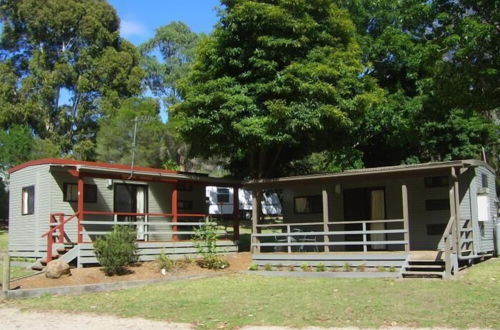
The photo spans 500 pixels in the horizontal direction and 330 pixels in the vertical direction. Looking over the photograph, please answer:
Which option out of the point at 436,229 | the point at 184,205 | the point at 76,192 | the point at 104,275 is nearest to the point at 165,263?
the point at 104,275

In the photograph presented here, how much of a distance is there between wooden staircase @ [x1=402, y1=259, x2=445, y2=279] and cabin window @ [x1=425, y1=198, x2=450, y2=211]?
10.7 ft

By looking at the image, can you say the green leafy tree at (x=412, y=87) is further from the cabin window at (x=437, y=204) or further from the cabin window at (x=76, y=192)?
the cabin window at (x=76, y=192)

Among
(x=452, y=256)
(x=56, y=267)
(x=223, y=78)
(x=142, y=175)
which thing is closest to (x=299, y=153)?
(x=223, y=78)

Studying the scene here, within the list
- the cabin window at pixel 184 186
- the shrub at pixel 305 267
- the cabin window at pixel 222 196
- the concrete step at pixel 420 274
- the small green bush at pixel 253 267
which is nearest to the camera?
the concrete step at pixel 420 274

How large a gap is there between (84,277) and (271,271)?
17.4ft

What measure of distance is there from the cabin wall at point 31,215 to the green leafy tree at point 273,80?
16.5ft

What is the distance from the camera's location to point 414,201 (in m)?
19.1

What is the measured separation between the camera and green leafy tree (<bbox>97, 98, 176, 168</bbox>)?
35.6 meters

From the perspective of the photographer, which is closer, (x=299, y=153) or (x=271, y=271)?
(x=271, y=271)

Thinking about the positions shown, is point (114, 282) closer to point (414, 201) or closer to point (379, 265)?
point (379, 265)

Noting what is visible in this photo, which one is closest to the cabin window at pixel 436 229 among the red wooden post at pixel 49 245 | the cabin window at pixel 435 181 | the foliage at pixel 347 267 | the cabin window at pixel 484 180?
the cabin window at pixel 435 181

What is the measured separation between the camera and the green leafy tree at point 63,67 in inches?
1736

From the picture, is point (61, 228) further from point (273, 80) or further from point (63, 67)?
point (63, 67)

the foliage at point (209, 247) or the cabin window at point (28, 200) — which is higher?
the cabin window at point (28, 200)
